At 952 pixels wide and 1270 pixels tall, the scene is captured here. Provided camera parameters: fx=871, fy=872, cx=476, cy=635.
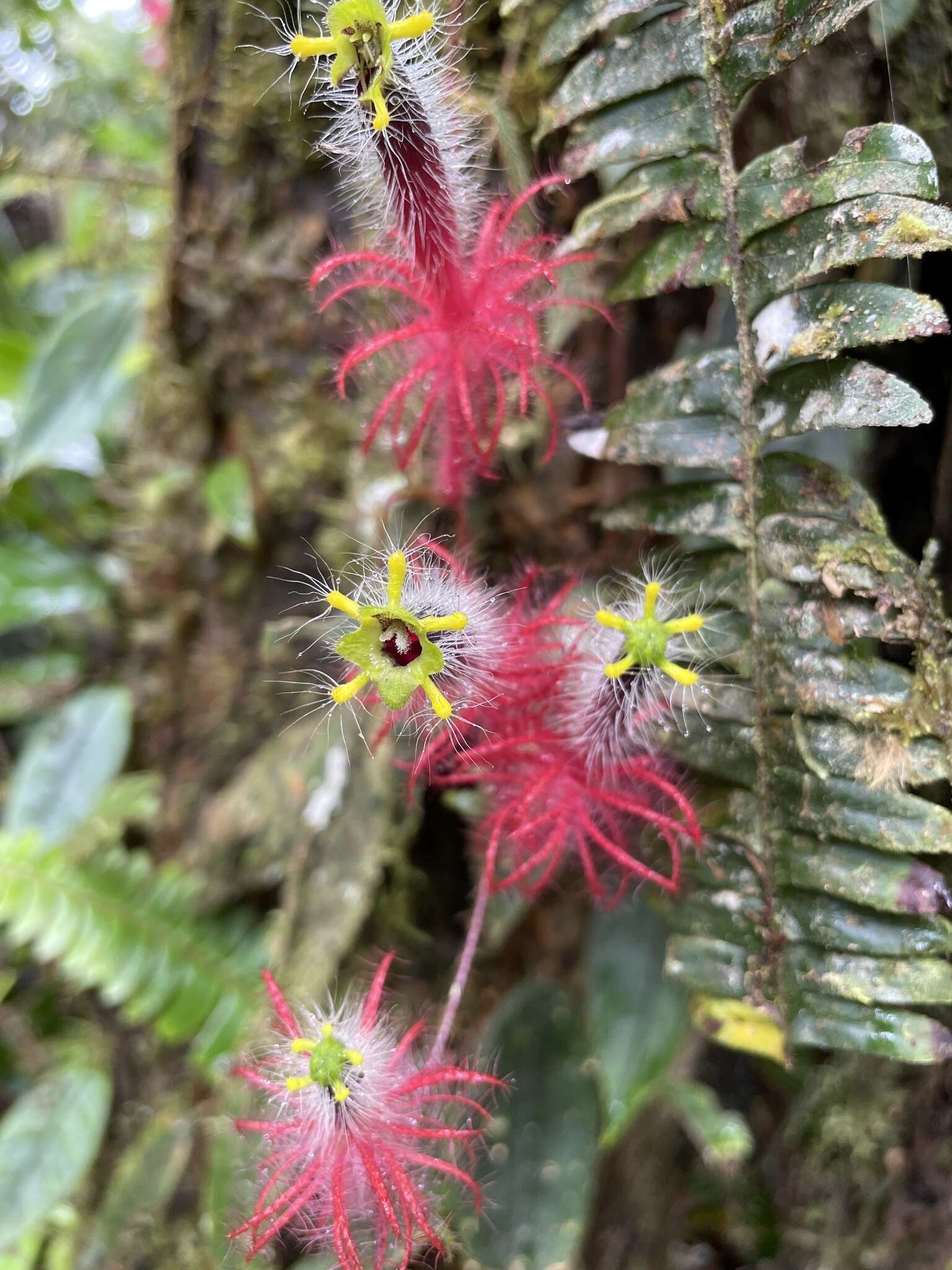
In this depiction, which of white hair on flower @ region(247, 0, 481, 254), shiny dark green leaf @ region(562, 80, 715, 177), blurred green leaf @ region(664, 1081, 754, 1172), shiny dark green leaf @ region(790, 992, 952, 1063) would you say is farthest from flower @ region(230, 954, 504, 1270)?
shiny dark green leaf @ region(562, 80, 715, 177)

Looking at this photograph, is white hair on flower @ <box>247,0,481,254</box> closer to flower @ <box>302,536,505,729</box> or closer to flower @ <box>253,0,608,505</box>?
flower @ <box>253,0,608,505</box>

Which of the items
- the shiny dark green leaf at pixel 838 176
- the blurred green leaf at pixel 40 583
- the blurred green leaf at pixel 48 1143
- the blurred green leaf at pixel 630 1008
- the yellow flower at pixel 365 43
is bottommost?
the blurred green leaf at pixel 48 1143

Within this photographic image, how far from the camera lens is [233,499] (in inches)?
59.5

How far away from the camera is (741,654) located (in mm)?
889

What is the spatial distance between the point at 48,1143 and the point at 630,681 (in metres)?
1.43

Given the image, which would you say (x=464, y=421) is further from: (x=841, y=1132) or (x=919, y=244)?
(x=841, y=1132)

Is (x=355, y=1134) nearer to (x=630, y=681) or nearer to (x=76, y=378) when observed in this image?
(x=630, y=681)

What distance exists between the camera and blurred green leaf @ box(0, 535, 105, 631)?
5.78 feet

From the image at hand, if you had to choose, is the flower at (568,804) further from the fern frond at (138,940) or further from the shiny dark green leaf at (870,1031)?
the fern frond at (138,940)

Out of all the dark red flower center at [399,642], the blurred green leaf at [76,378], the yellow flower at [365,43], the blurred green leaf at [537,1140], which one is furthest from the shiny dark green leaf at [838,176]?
the blurred green leaf at [76,378]

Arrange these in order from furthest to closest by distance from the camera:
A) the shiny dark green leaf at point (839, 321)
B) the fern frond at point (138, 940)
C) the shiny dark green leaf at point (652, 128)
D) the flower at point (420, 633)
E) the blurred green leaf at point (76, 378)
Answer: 1. the blurred green leaf at point (76, 378)
2. the fern frond at point (138, 940)
3. the shiny dark green leaf at point (652, 128)
4. the shiny dark green leaf at point (839, 321)
5. the flower at point (420, 633)

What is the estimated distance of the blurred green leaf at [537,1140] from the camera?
1109 mm

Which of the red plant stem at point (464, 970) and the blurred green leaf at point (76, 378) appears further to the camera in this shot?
the blurred green leaf at point (76, 378)

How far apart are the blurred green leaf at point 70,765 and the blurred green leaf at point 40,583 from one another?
0.20 meters
